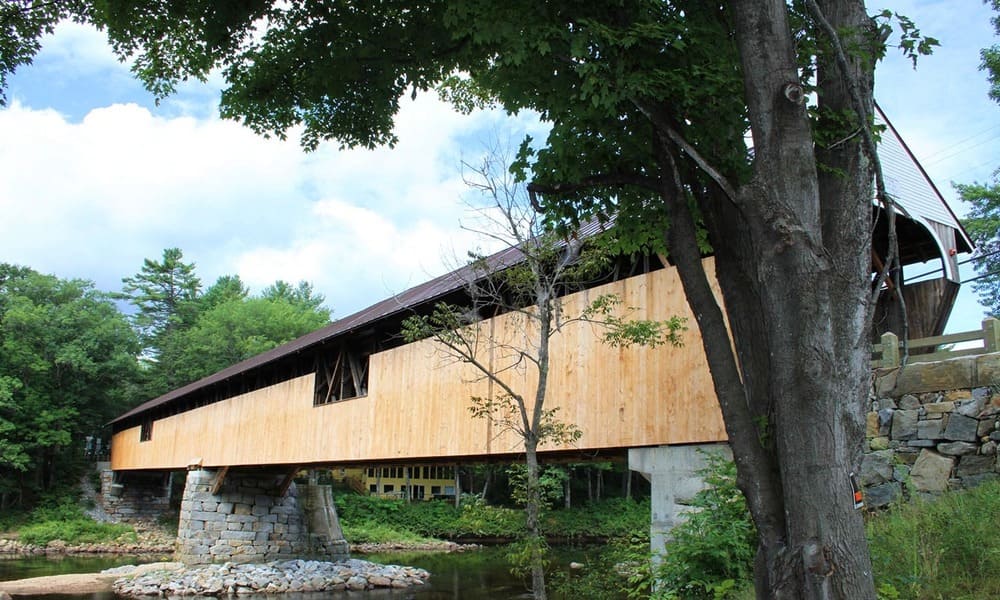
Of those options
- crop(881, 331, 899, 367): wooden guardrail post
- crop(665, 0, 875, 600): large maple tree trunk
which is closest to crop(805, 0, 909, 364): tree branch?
crop(665, 0, 875, 600): large maple tree trunk

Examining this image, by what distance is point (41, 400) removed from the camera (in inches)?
990

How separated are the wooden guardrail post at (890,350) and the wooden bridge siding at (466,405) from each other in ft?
4.40

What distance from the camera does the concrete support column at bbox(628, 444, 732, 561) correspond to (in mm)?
6191

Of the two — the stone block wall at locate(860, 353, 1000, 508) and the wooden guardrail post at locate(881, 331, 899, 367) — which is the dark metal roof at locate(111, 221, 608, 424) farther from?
the stone block wall at locate(860, 353, 1000, 508)

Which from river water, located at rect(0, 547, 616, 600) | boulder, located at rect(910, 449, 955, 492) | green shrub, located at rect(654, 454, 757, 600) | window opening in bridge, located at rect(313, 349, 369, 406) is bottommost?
river water, located at rect(0, 547, 616, 600)

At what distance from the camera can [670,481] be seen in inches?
252

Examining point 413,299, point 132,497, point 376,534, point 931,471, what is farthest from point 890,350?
point 132,497

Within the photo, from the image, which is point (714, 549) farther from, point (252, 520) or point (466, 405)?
point (252, 520)

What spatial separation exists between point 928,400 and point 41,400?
2665cm

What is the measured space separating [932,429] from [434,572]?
1414 centimetres

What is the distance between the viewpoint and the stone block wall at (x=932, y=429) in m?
5.27

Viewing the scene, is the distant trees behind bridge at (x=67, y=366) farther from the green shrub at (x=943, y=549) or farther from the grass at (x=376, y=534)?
the green shrub at (x=943, y=549)

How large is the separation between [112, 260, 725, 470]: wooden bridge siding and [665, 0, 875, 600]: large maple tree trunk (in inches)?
113

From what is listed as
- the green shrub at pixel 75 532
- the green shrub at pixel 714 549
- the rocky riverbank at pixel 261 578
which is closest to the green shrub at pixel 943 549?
the green shrub at pixel 714 549
